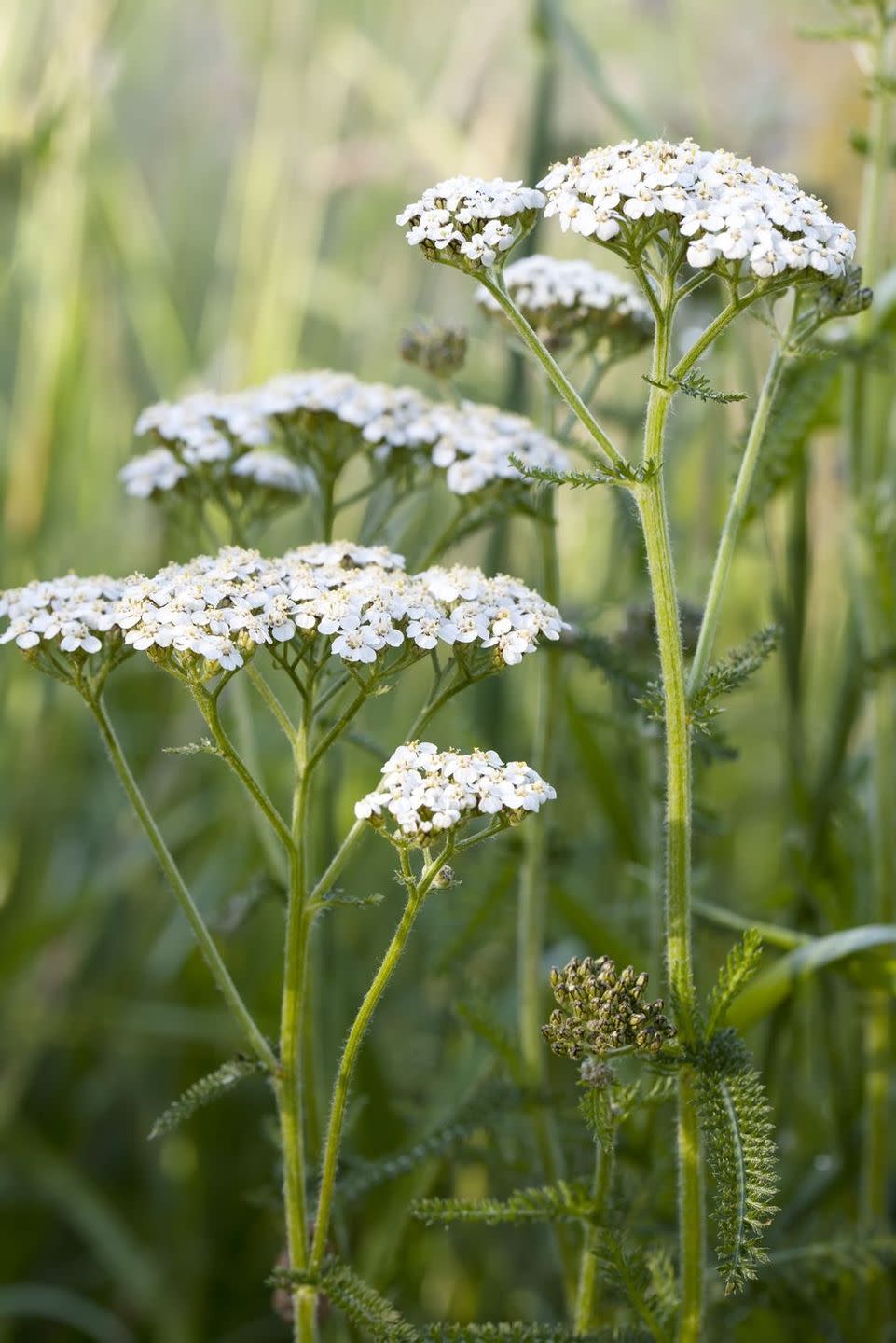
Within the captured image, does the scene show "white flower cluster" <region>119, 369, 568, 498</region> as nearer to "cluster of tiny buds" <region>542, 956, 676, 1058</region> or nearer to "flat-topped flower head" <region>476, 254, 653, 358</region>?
"flat-topped flower head" <region>476, 254, 653, 358</region>

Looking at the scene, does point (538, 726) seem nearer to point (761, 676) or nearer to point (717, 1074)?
point (717, 1074)

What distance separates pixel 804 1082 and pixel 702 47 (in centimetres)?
236

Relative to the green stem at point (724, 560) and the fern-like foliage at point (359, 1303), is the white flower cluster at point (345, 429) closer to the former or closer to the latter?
the green stem at point (724, 560)

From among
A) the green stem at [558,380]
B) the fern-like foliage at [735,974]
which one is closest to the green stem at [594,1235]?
the fern-like foliage at [735,974]

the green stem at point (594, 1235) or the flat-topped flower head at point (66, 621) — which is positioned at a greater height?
the flat-topped flower head at point (66, 621)

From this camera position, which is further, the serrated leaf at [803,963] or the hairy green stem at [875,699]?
the hairy green stem at [875,699]

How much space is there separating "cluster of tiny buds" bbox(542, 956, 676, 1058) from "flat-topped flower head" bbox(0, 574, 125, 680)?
0.42m

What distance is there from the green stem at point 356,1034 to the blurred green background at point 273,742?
29 cm

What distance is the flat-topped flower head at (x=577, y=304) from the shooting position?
130 cm

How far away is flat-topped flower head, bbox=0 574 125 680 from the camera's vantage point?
101 centimetres

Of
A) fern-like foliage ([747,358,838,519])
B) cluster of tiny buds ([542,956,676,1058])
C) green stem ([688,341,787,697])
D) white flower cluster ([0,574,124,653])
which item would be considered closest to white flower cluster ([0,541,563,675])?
white flower cluster ([0,574,124,653])

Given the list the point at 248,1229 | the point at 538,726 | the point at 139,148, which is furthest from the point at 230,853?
the point at 139,148

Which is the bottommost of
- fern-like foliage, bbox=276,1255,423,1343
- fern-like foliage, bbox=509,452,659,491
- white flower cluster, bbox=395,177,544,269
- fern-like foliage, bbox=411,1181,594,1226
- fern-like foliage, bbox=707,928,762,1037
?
fern-like foliage, bbox=276,1255,423,1343

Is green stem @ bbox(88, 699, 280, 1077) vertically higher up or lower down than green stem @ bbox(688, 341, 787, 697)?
lower down
